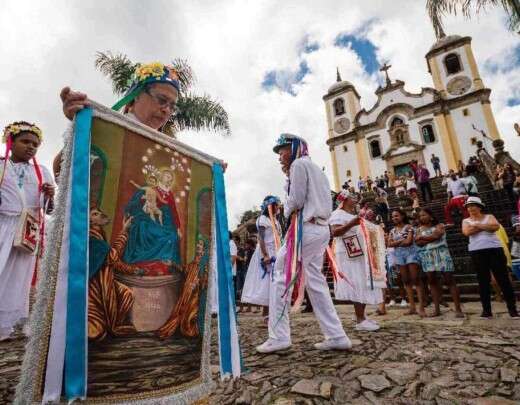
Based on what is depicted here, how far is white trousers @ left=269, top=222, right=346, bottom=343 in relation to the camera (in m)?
3.01

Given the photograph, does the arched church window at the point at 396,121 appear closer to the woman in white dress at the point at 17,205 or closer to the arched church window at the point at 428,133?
the arched church window at the point at 428,133

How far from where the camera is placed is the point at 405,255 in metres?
5.48

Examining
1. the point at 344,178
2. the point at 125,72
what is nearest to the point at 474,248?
the point at 125,72

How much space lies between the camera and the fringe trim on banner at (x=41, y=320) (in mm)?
1135

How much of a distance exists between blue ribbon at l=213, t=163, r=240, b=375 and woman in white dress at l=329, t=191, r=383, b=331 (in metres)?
2.63

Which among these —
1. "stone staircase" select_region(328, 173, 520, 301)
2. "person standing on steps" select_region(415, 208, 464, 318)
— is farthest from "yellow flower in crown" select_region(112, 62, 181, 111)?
"stone staircase" select_region(328, 173, 520, 301)

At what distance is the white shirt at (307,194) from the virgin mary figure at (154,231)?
1790 millimetres

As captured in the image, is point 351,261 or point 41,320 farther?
point 351,261

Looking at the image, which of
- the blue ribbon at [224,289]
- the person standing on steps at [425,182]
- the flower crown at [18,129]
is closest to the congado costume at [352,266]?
the blue ribbon at [224,289]

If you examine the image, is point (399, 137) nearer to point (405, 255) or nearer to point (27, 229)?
point (405, 255)

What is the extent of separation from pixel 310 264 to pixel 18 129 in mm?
3174

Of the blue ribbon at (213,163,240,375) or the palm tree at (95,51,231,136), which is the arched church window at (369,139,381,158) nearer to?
the palm tree at (95,51,231,136)

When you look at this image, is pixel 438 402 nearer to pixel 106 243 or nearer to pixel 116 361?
pixel 116 361

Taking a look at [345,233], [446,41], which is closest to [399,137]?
[446,41]
